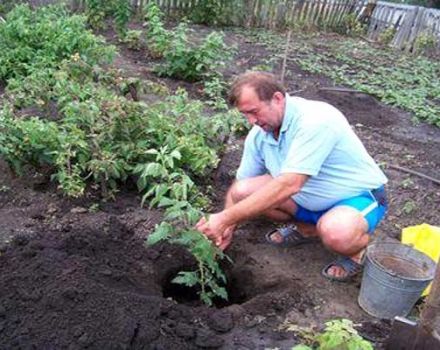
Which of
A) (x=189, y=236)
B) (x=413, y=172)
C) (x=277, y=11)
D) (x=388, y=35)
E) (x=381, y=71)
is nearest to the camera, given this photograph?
(x=189, y=236)

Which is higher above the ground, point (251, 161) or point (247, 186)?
point (251, 161)

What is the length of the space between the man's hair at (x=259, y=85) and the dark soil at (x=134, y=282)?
1.11 meters

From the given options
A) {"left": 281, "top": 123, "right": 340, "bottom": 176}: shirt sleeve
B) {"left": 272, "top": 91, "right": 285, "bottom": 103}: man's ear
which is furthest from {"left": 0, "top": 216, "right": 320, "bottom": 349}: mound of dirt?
{"left": 272, "top": 91, "right": 285, "bottom": 103}: man's ear

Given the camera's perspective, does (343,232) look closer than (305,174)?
No

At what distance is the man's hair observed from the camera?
3029 millimetres

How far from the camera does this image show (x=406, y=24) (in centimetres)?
1264

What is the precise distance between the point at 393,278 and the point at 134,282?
1.43 metres

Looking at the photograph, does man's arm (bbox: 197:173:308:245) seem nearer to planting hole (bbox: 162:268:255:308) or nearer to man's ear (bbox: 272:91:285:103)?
man's ear (bbox: 272:91:285:103)

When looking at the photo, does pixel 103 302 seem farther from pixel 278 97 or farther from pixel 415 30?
pixel 415 30

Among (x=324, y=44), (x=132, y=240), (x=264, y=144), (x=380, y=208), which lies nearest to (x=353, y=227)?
(x=380, y=208)

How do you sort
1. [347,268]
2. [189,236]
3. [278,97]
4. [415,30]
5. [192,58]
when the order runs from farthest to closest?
[415,30] → [192,58] → [347,268] → [278,97] → [189,236]

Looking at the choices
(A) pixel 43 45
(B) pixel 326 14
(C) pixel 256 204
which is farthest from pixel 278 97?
(B) pixel 326 14

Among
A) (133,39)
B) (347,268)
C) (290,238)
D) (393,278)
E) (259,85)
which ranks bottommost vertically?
(133,39)

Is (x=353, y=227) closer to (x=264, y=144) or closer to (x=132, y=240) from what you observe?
(x=264, y=144)
